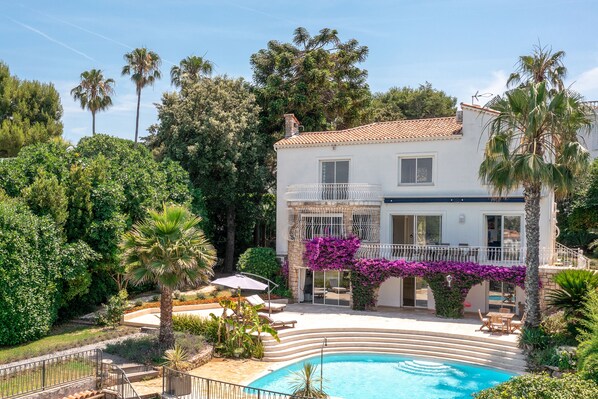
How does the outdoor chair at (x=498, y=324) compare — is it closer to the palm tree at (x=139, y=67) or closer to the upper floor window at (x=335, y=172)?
the upper floor window at (x=335, y=172)

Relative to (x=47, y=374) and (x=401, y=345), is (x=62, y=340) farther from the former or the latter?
(x=401, y=345)

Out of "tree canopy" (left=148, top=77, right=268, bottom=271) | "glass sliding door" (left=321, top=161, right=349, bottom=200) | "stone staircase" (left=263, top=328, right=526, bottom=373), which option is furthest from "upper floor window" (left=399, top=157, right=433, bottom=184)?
"tree canopy" (left=148, top=77, right=268, bottom=271)

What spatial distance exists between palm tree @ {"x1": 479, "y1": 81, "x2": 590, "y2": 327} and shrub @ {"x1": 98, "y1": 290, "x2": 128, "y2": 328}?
17.8m

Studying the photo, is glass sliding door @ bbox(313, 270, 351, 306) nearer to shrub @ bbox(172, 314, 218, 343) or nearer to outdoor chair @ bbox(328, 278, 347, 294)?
outdoor chair @ bbox(328, 278, 347, 294)

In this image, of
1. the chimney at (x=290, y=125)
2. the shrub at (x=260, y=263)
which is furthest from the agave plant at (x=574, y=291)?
the chimney at (x=290, y=125)

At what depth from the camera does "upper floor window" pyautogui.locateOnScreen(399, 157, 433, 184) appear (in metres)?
30.5

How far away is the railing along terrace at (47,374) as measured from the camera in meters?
15.5

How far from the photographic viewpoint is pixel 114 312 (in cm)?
2570

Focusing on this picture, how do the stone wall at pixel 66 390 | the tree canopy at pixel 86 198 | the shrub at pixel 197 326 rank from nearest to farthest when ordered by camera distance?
1. the stone wall at pixel 66 390
2. the shrub at pixel 197 326
3. the tree canopy at pixel 86 198

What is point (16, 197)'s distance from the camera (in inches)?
982

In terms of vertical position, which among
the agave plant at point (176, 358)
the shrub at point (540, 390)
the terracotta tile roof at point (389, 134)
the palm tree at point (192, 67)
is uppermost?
the palm tree at point (192, 67)

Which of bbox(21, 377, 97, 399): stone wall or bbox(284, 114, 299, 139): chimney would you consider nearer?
bbox(21, 377, 97, 399): stone wall

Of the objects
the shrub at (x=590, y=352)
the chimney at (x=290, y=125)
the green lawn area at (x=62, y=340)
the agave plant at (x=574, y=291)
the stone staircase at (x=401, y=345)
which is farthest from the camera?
the chimney at (x=290, y=125)

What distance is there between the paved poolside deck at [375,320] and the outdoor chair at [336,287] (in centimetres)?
115
